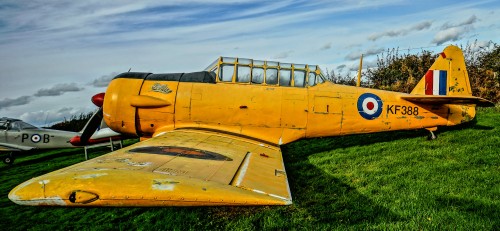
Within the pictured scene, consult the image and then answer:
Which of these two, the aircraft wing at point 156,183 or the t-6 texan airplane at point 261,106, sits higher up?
the t-6 texan airplane at point 261,106

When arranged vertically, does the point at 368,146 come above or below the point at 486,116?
below

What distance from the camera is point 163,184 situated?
8.72 ft

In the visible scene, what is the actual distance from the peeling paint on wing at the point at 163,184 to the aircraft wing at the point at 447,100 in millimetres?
6006

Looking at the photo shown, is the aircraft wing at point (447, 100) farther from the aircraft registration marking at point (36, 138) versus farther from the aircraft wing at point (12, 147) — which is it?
the aircraft wing at point (12, 147)

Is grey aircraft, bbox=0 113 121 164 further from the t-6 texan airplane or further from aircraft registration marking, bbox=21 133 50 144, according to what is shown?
the t-6 texan airplane

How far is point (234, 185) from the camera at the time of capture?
2896 mm

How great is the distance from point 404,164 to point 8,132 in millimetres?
13423

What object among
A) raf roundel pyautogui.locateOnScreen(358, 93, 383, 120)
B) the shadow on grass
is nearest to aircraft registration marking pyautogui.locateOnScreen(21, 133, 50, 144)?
Answer: raf roundel pyautogui.locateOnScreen(358, 93, 383, 120)

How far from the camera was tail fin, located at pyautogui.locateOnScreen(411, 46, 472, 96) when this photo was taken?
25.8 ft

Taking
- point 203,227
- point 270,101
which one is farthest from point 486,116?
point 203,227

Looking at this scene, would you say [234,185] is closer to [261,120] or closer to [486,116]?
[261,120]

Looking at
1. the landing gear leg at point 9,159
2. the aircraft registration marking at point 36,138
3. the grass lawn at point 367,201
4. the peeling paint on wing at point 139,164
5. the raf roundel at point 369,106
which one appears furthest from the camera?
the aircraft registration marking at point 36,138

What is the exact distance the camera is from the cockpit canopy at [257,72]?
663 cm

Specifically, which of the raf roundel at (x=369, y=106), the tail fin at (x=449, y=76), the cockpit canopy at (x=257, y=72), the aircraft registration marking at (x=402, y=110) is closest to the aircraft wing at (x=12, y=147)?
the cockpit canopy at (x=257, y=72)
